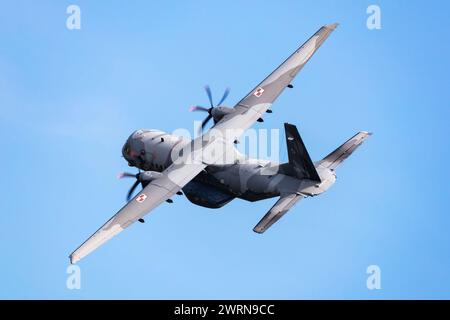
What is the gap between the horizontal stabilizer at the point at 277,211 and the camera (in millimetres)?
62062

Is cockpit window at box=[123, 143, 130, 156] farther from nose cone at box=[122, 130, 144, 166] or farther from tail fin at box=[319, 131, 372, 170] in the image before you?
tail fin at box=[319, 131, 372, 170]

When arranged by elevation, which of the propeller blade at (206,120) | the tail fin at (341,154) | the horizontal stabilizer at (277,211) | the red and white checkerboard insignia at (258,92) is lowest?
the horizontal stabilizer at (277,211)

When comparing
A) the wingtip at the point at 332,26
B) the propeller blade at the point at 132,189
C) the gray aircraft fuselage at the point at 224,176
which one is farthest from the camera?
the wingtip at the point at 332,26

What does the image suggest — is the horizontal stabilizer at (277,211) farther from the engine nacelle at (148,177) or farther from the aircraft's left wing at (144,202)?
the engine nacelle at (148,177)

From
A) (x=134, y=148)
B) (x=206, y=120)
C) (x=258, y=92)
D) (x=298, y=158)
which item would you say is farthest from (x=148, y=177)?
(x=258, y=92)

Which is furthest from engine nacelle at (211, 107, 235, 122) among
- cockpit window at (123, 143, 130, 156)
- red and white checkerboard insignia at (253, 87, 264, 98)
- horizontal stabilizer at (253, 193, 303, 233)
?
horizontal stabilizer at (253, 193, 303, 233)

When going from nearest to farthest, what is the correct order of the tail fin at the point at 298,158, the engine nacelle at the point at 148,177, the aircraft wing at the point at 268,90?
the tail fin at the point at 298,158 → the engine nacelle at the point at 148,177 → the aircraft wing at the point at 268,90

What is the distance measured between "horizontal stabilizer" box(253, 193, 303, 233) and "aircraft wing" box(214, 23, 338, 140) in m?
7.99

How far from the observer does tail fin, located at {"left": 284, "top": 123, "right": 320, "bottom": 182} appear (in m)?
62.6

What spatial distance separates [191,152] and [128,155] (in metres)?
7.70

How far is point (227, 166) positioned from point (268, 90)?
338 inches

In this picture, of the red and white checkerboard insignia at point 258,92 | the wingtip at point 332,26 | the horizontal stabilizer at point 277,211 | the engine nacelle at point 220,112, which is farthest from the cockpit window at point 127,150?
the wingtip at point 332,26

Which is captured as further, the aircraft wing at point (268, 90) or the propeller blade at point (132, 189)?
the aircraft wing at point (268, 90)

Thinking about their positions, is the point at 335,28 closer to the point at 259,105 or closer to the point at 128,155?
the point at 259,105
